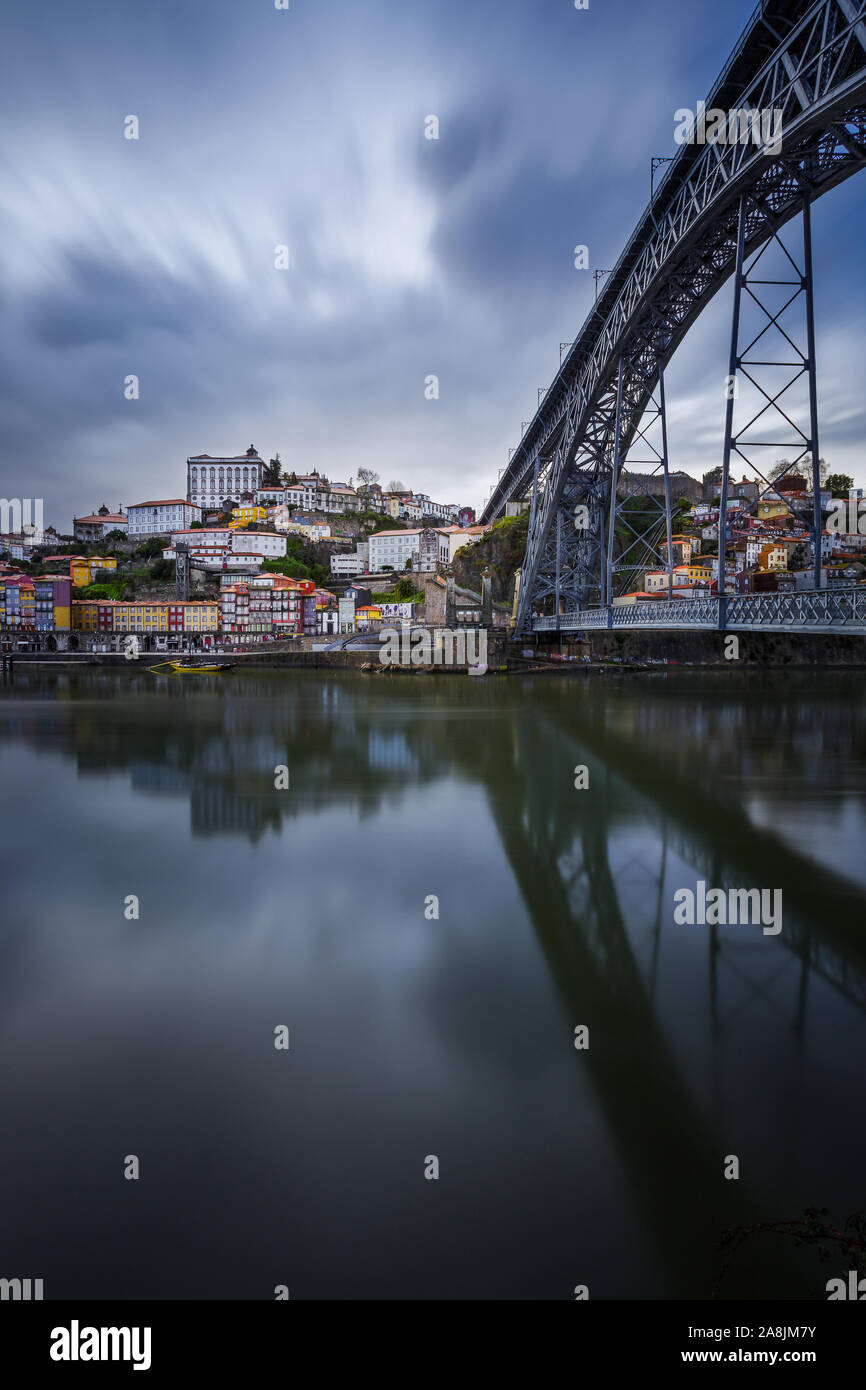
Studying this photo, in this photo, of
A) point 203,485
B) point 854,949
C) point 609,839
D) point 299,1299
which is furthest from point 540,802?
point 203,485

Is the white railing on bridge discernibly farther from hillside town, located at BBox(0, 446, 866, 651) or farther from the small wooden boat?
the small wooden boat

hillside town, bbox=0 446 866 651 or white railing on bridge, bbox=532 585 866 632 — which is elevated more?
hillside town, bbox=0 446 866 651

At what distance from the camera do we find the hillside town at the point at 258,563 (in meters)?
48.5

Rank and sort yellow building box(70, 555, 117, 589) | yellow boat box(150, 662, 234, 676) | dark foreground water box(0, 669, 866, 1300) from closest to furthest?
1. dark foreground water box(0, 669, 866, 1300)
2. yellow boat box(150, 662, 234, 676)
3. yellow building box(70, 555, 117, 589)

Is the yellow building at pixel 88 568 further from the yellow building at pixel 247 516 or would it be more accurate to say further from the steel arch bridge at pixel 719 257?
the steel arch bridge at pixel 719 257

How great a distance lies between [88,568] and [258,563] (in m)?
17.2

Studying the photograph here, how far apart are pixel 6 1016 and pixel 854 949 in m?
5.44

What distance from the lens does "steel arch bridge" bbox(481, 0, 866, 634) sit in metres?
9.66

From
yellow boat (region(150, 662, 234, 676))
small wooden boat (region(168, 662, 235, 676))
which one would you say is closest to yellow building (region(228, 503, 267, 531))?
yellow boat (region(150, 662, 234, 676))

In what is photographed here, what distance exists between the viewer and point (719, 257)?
16.5 m

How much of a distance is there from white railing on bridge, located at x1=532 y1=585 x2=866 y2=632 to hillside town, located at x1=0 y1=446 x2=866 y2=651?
686 inches

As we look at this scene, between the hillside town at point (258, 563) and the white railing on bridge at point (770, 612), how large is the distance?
17.4 metres

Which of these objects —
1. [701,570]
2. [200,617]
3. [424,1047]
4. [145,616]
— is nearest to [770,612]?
[424,1047]
